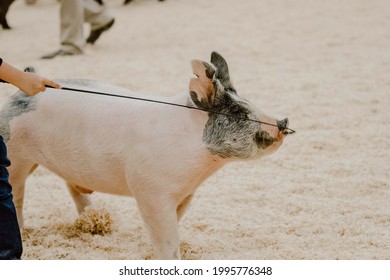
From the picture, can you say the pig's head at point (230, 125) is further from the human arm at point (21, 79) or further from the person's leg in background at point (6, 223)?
the person's leg in background at point (6, 223)

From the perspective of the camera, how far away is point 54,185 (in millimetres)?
3061

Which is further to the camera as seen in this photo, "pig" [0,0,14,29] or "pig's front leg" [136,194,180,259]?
"pig" [0,0,14,29]

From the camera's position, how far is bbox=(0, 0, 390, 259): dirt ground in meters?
2.44

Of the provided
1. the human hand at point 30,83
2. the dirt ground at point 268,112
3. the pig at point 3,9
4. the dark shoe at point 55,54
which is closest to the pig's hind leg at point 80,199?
the dirt ground at point 268,112

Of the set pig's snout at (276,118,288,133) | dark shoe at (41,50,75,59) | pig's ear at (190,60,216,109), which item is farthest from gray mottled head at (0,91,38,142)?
dark shoe at (41,50,75,59)

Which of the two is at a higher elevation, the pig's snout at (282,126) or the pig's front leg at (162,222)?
the pig's snout at (282,126)

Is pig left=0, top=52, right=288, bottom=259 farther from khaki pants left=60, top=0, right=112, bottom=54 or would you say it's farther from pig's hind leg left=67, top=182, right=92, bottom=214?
khaki pants left=60, top=0, right=112, bottom=54

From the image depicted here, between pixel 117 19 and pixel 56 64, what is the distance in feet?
7.11

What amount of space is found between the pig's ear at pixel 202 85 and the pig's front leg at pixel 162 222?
30 cm

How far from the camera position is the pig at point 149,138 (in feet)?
6.53

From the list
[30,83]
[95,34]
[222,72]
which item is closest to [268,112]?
[222,72]

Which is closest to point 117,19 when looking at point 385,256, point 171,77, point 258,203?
point 171,77

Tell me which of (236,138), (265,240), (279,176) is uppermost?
(236,138)
